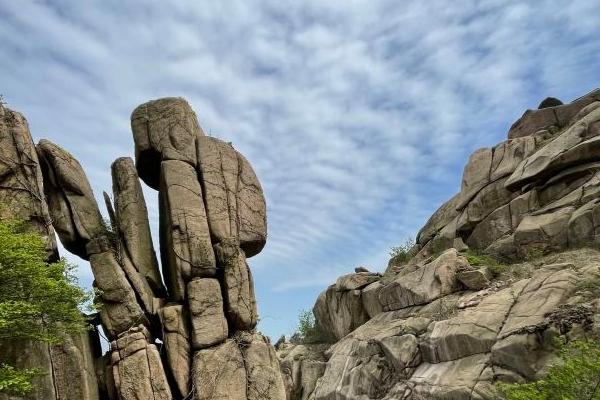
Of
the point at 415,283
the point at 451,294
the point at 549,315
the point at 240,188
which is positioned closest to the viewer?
the point at 549,315

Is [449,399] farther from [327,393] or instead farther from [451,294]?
[327,393]

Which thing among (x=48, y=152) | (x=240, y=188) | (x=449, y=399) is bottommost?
(x=449, y=399)

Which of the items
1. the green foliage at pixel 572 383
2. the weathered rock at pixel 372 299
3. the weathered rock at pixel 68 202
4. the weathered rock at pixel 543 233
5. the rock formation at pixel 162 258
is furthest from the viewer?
the weathered rock at pixel 372 299

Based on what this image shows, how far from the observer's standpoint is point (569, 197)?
101ft

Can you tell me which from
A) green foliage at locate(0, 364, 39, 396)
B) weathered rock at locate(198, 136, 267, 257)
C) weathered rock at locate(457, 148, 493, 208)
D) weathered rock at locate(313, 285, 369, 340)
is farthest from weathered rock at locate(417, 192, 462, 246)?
green foliage at locate(0, 364, 39, 396)

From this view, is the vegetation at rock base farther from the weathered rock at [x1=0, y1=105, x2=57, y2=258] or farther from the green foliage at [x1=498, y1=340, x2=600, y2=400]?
the green foliage at [x1=498, y1=340, x2=600, y2=400]

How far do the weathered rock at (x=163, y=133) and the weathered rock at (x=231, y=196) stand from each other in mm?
809

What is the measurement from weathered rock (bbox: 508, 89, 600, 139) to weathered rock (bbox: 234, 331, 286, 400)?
33278 millimetres

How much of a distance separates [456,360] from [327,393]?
40.3ft

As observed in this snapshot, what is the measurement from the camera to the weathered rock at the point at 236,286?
23969 millimetres

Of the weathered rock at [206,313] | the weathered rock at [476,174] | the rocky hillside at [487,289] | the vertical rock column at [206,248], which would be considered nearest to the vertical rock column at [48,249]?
the vertical rock column at [206,248]

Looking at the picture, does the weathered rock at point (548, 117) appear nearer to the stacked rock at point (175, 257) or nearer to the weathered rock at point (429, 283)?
the weathered rock at point (429, 283)

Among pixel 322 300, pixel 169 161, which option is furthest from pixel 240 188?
pixel 322 300

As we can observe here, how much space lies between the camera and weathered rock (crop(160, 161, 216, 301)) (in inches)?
945
